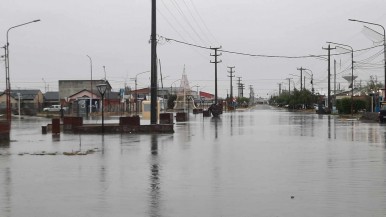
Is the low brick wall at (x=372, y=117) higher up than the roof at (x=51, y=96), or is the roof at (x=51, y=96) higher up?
the roof at (x=51, y=96)

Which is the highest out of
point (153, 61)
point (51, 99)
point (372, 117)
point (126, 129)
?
point (153, 61)

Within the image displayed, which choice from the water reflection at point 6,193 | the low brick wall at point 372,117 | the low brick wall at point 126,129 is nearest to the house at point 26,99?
the low brick wall at point 372,117

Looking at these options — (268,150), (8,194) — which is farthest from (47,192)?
(268,150)

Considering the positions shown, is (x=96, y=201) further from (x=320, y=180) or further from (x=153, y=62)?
(x=153, y=62)

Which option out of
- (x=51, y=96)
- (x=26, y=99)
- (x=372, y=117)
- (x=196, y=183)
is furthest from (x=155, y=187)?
(x=51, y=96)

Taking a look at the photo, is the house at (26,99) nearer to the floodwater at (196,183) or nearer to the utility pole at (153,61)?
the utility pole at (153,61)

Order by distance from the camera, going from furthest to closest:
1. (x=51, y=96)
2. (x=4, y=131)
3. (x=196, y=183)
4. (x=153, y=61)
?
1. (x=51, y=96)
2. (x=153, y=61)
3. (x=4, y=131)
4. (x=196, y=183)

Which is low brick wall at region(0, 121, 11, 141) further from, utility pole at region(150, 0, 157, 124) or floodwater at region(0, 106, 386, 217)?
utility pole at region(150, 0, 157, 124)

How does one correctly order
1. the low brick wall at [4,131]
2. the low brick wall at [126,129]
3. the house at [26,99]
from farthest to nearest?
1. the house at [26,99]
2. the low brick wall at [126,129]
3. the low brick wall at [4,131]

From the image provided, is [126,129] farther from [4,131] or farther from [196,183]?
[196,183]

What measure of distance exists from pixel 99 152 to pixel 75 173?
5.91 meters

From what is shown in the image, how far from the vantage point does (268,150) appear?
19.8 metres

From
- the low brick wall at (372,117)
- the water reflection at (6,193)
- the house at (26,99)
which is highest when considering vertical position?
the house at (26,99)

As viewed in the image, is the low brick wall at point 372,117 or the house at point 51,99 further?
the house at point 51,99
